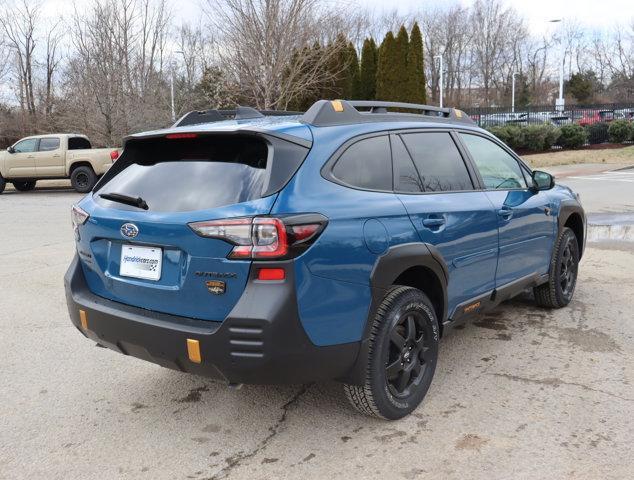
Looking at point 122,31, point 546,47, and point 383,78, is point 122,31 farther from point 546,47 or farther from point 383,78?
point 546,47

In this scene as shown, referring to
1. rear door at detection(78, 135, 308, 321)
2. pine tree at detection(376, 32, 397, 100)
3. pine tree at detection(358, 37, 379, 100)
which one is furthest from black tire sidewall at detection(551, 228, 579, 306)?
pine tree at detection(358, 37, 379, 100)

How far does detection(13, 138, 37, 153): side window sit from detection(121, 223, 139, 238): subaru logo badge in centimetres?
1685

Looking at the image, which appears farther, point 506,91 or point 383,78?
point 506,91

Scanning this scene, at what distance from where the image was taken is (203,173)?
10.2ft

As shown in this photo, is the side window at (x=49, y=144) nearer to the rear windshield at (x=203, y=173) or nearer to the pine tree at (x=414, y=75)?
the pine tree at (x=414, y=75)

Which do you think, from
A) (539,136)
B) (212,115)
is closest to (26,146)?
(212,115)

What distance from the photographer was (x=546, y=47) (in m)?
70.4

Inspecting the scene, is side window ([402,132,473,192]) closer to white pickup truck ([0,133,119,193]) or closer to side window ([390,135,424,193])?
side window ([390,135,424,193])

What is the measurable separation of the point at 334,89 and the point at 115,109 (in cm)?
887

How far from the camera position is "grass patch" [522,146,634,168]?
947 inches

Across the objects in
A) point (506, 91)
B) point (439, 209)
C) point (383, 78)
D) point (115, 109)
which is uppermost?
point (506, 91)

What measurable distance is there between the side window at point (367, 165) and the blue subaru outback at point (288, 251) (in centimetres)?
1

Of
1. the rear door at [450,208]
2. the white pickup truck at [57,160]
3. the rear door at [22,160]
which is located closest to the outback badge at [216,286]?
the rear door at [450,208]

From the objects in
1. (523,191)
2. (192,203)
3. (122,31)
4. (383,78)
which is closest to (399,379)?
(192,203)
